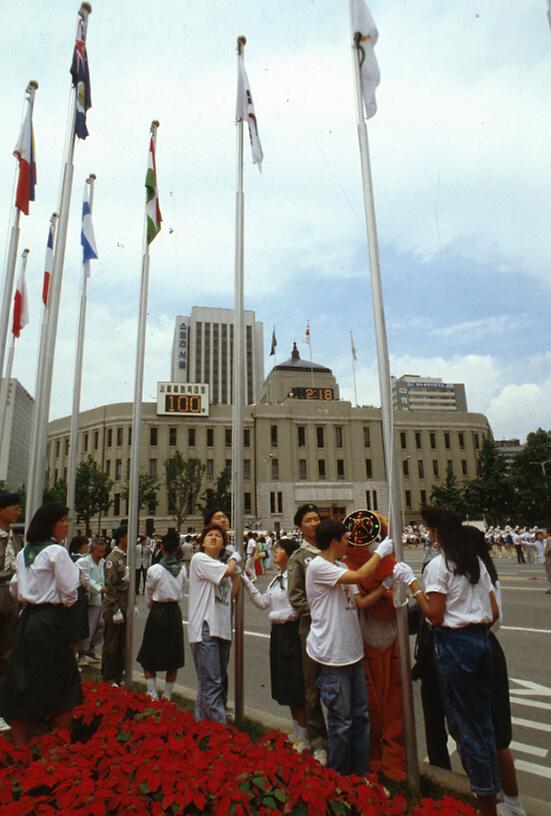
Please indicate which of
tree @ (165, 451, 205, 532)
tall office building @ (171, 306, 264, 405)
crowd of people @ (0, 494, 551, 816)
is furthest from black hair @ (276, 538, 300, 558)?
tall office building @ (171, 306, 264, 405)

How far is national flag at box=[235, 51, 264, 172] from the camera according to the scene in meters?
8.17

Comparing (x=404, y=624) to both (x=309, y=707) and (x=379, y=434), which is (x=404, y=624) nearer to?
(x=309, y=707)

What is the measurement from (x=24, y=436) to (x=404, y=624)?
10070 cm

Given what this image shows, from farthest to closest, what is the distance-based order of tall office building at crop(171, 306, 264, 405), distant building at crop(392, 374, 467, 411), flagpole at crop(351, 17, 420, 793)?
Result: 1. distant building at crop(392, 374, 467, 411)
2. tall office building at crop(171, 306, 264, 405)
3. flagpole at crop(351, 17, 420, 793)

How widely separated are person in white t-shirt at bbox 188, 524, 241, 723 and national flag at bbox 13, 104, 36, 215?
7.80 m

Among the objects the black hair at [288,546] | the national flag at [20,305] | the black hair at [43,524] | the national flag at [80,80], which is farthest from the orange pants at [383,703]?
the national flag at [20,305]

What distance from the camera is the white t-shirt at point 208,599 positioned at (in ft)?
15.9

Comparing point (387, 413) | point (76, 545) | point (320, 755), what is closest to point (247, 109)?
point (387, 413)

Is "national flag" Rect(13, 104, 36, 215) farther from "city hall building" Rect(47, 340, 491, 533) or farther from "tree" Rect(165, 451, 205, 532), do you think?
"city hall building" Rect(47, 340, 491, 533)

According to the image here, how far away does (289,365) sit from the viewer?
3191 inches

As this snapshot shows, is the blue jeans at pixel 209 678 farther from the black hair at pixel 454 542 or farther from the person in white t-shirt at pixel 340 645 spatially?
the black hair at pixel 454 542

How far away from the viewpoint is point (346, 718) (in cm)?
372

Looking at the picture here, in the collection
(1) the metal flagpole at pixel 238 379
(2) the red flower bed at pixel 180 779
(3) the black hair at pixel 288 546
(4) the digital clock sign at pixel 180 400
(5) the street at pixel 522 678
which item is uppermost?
(4) the digital clock sign at pixel 180 400

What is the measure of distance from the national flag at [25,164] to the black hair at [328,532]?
8.80 meters
